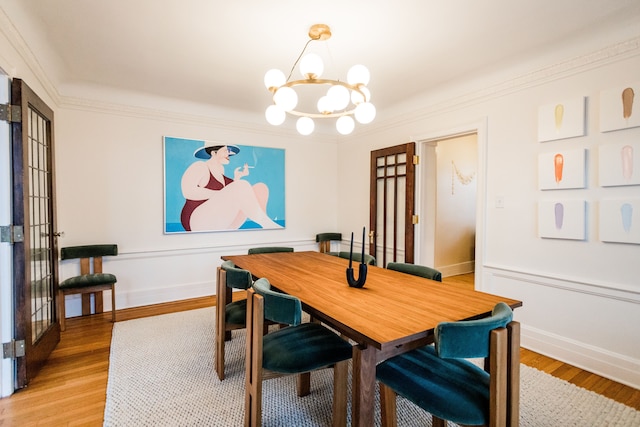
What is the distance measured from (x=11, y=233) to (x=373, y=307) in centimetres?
228

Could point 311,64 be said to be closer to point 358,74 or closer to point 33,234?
point 358,74

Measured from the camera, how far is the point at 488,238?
299 centimetres

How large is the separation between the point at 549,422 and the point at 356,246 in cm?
309

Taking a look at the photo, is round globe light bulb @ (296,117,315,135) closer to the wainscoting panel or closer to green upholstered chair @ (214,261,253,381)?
green upholstered chair @ (214,261,253,381)

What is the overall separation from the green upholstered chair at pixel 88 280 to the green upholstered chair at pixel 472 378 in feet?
9.86

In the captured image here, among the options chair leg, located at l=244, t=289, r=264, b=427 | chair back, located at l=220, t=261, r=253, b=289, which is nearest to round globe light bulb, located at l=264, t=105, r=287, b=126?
chair back, located at l=220, t=261, r=253, b=289

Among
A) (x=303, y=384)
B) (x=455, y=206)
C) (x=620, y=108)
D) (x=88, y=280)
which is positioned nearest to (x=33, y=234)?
(x=88, y=280)

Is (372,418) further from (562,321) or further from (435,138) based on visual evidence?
(435,138)

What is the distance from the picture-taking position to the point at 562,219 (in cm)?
244

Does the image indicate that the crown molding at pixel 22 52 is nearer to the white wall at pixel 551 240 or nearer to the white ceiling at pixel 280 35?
the white ceiling at pixel 280 35

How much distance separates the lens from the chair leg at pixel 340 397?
1442mm

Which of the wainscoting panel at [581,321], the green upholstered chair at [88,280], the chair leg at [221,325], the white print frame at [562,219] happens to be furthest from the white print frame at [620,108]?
the green upholstered chair at [88,280]

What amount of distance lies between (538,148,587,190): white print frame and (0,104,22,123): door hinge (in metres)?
3.79

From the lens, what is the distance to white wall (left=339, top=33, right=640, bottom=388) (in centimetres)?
218
